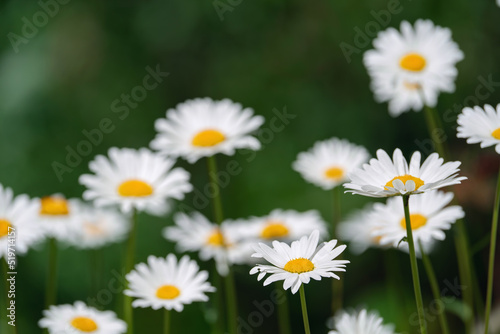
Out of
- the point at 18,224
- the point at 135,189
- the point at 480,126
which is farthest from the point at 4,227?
the point at 480,126

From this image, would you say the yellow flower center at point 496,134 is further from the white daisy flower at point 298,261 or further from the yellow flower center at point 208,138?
the yellow flower center at point 208,138

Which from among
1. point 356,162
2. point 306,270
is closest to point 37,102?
point 356,162

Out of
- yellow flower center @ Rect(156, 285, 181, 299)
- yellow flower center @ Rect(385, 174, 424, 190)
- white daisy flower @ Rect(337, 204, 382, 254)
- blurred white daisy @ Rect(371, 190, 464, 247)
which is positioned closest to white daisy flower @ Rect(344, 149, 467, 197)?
yellow flower center @ Rect(385, 174, 424, 190)

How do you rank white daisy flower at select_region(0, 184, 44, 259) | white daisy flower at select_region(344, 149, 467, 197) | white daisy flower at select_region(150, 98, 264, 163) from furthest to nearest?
1. white daisy flower at select_region(150, 98, 264, 163)
2. white daisy flower at select_region(0, 184, 44, 259)
3. white daisy flower at select_region(344, 149, 467, 197)

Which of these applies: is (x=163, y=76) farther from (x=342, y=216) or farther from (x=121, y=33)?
(x=342, y=216)

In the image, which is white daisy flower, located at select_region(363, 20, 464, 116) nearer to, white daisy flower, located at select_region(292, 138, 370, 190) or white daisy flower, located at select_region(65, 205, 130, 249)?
white daisy flower, located at select_region(292, 138, 370, 190)

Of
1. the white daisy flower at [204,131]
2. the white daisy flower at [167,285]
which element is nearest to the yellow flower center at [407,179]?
the white daisy flower at [167,285]

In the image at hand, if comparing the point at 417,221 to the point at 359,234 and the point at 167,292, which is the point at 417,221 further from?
the point at 359,234
